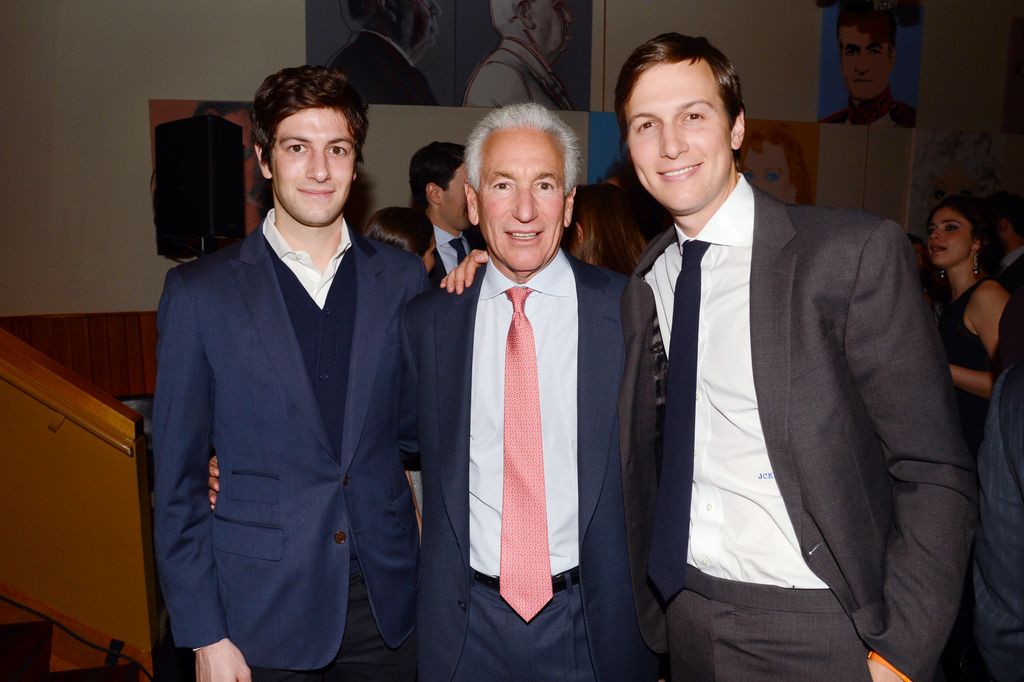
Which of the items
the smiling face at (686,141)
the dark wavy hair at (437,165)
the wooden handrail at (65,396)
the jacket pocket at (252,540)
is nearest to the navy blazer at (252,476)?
the jacket pocket at (252,540)

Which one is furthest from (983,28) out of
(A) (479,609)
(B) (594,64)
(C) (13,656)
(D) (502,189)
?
(C) (13,656)

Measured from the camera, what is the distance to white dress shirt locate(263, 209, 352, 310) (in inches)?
76.3

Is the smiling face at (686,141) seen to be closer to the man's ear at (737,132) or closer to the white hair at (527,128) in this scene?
the man's ear at (737,132)

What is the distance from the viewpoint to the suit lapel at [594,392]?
1.82m

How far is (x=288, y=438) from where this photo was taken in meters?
1.83

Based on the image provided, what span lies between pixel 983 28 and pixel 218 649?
8899 millimetres

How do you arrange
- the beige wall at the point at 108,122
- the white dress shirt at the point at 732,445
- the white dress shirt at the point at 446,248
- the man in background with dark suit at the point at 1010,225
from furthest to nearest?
the beige wall at the point at 108,122
the man in background with dark suit at the point at 1010,225
the white dress shirt at the point at 446,248
the white dress shirt at the point at 732,445

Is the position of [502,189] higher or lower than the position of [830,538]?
higher

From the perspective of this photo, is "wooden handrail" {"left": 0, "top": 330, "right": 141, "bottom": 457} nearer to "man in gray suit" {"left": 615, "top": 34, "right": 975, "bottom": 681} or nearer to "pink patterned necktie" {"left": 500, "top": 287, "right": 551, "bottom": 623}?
"pink patterned necktie" {"left": 500, "top": 287, "right": 551, "bottom": 623}

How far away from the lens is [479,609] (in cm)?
185

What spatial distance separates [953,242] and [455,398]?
3424 millimetres

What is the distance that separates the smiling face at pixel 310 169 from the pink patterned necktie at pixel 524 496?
597 mm

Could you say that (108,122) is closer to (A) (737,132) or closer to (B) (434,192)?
(B) (434,192)

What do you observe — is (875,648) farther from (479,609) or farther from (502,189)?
(502,189)
